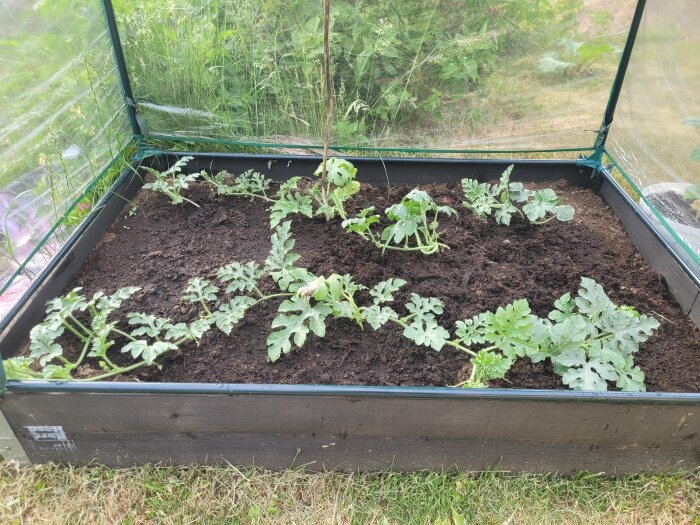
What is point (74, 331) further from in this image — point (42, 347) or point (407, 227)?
point (407, 227)

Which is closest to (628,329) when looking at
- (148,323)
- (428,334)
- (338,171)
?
(428,334)

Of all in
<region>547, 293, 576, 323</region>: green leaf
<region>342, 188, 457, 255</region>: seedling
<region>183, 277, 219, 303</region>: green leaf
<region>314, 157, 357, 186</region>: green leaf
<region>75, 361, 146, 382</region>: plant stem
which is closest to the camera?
<region>75, 361, 146, 382</region>: plant stem

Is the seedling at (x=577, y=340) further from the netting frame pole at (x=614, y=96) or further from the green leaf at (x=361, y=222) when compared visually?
the netting frame pole at (x=614, y=96)

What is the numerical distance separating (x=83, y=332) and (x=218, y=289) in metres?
0.57

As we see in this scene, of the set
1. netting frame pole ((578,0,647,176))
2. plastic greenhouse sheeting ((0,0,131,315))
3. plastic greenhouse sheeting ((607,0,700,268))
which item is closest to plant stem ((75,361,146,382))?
plastic greenhouse sheeting ((0,0,131,315))

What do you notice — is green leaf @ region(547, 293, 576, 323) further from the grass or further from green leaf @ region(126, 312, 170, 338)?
green leaf @ region(126, 312, 170, 338)

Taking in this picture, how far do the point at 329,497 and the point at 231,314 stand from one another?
763mm

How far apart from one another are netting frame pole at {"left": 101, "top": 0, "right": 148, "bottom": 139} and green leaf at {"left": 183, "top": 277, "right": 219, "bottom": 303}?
55.7 inches

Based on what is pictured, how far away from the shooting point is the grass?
1.90m

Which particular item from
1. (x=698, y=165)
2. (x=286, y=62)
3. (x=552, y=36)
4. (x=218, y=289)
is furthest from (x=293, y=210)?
(x=698, y=165)

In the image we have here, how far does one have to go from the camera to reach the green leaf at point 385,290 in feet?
7.31

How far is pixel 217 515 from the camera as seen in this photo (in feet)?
6.23

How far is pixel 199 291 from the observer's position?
90.1 inches

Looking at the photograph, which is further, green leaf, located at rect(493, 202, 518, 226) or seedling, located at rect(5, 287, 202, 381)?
green leaf, located at rect(493, 202, 518, 226)
